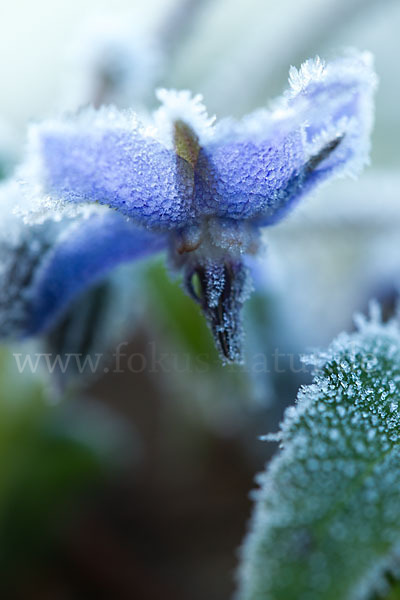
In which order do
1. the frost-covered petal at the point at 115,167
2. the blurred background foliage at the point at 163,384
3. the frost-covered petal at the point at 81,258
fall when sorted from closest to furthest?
the frost-covered petal at the point at 115,167
the frost-covered petal at the point at 81,258
the blurred background foliage at the point at 163,384

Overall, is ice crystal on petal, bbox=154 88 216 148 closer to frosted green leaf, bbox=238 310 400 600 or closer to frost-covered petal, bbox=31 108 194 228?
frost-covered petal, bbox=31 108 194 228

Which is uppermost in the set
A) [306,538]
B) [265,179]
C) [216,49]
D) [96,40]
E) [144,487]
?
[216,49]

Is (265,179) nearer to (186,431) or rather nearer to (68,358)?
(68,358)

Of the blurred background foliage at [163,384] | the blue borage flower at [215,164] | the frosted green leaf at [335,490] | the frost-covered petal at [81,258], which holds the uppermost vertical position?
the blurred background foliage at [163,384]

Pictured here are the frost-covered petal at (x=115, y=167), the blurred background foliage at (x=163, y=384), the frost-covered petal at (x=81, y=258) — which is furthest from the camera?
the blurred background foliage at (x=163, y=384)

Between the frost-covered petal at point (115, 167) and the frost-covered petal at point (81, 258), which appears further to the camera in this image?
the frost-covered petal at point (81, 258)

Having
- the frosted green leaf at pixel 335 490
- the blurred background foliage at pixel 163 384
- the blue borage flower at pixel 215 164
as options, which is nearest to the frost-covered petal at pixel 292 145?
the blue borage flower at pixel 215 164

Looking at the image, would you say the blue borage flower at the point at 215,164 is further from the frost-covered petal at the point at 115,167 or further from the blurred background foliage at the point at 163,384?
the blurred background foliage at the point at 163,384

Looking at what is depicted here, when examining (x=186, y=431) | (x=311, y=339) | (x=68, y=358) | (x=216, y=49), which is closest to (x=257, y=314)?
(x=311, y=339)
